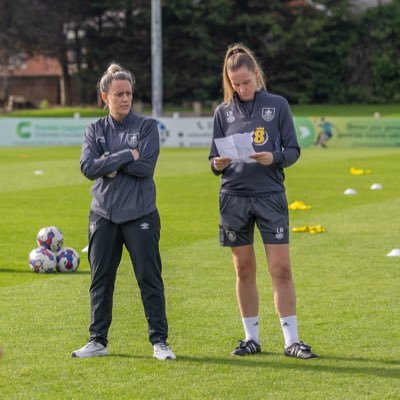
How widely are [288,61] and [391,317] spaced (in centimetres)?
5614

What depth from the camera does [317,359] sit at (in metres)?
8.10

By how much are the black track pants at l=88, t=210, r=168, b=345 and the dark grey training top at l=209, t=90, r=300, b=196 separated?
0.66 metres

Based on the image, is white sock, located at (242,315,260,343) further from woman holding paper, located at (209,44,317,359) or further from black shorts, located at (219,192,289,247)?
black shorts, located at (219,192,289,247)

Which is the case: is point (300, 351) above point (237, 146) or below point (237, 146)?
below

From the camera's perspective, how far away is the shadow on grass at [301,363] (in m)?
7.73

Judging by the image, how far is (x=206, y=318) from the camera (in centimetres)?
971

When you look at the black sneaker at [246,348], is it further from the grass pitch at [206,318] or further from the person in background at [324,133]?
the person in background at [324,133]

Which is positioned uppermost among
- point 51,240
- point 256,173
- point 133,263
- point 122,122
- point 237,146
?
point 122,122

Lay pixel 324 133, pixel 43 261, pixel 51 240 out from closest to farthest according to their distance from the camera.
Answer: pixel 43 261
pixel 51 240
pixel 324 133

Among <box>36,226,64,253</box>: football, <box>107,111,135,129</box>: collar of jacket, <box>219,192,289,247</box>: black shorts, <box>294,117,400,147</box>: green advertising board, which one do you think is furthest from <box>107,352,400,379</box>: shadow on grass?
<box>294,117,400,147</box>: green advertising board

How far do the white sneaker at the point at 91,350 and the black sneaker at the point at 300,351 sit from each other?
51.6 inches

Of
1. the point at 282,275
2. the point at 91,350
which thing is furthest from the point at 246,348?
the point at 91,350

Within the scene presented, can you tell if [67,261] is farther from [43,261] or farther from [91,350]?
[91,350]

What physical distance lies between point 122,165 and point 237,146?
0.81 m
